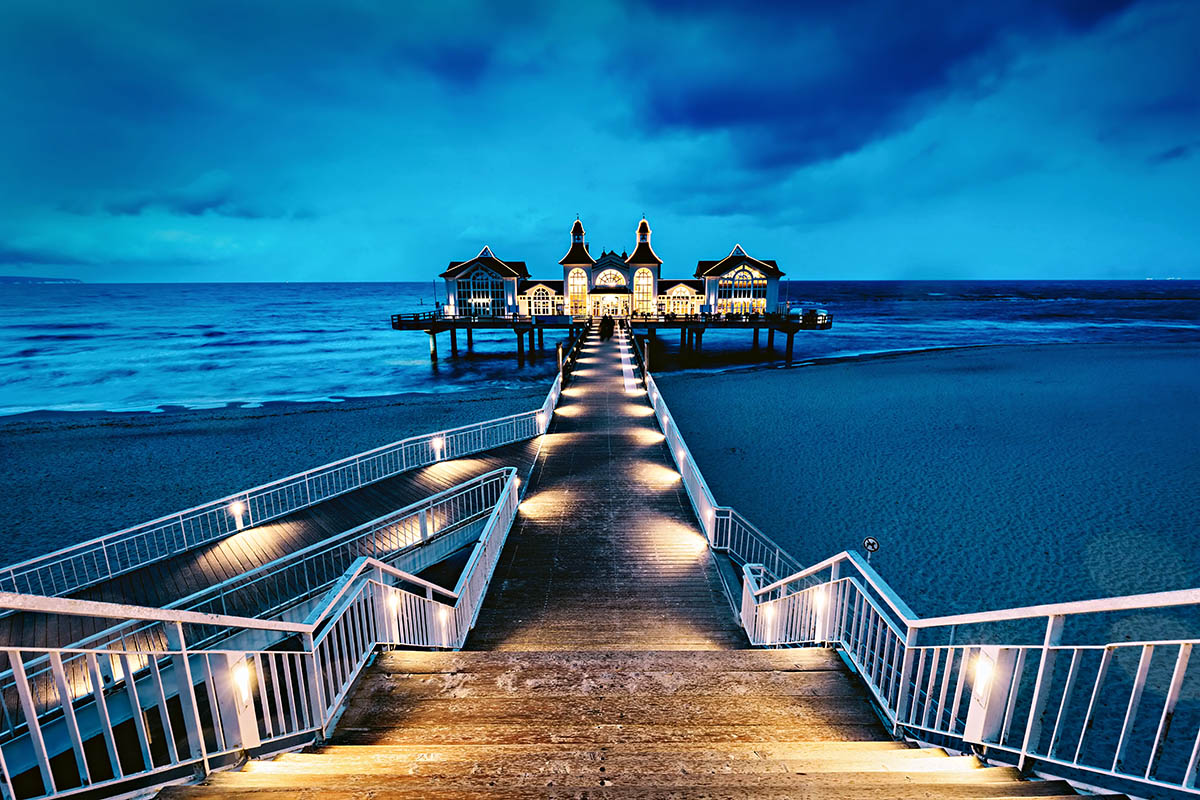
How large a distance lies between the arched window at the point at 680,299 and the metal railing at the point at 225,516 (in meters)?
37.8

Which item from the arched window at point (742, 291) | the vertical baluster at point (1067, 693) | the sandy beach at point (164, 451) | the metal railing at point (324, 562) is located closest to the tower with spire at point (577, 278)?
the arched window at point (742, 291)

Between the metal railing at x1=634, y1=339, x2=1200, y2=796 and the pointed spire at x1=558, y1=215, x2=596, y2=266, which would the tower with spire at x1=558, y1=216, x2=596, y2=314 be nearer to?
the pointed spire at x1=558, y1=215, x2=596, y2=266

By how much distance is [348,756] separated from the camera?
3.61 metres

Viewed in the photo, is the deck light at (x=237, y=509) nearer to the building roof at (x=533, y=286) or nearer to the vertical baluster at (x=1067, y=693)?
the vertical baluster at (x=1067, y=693)

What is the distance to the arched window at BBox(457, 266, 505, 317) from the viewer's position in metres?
52.0

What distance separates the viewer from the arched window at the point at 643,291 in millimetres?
53219

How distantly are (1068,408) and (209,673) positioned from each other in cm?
3238

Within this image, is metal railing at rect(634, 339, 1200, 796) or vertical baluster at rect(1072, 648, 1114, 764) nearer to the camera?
vertical baluster at rect(1072, 648, 1114, 764)

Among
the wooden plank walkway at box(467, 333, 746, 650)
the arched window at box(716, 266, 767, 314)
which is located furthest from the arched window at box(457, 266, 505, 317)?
the wooden plank walkway at box(467, 333, 746, 650)

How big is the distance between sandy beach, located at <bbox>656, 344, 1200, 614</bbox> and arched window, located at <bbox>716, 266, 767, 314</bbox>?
65.2 feet

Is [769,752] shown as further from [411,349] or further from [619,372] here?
[411,349]

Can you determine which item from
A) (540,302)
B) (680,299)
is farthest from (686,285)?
(540,302)

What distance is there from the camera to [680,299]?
54.8 metres

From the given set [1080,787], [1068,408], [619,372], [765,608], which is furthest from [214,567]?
[1068,408]
